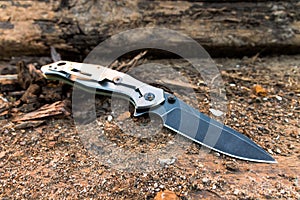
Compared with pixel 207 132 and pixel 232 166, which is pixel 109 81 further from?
pixel 232 166

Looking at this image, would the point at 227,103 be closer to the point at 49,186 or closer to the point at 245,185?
the point at 245,185

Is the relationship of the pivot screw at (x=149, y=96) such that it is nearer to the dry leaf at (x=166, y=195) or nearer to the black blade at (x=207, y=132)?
the black blade at (x=207, y=132)

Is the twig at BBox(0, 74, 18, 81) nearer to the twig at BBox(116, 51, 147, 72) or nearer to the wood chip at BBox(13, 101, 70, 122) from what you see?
the wood chip at BBox(13, 101, 70, 122)

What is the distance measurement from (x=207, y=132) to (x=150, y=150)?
0.25 metres

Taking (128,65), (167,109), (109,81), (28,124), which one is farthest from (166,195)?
(128,65)

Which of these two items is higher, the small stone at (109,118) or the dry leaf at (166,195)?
the small stone at (109,118)

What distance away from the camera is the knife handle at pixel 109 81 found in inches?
62.3

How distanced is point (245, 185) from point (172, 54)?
995mm

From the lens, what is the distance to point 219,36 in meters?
2.14

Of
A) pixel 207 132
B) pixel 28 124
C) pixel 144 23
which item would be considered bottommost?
pixel 28 124

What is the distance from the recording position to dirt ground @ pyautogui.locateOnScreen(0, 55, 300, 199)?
52.8 inches

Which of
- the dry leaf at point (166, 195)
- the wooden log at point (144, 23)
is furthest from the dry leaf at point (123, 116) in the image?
the wooden log at point (144, 23)

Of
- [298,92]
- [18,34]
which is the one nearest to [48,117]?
[18,34]

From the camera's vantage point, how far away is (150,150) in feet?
4.88
